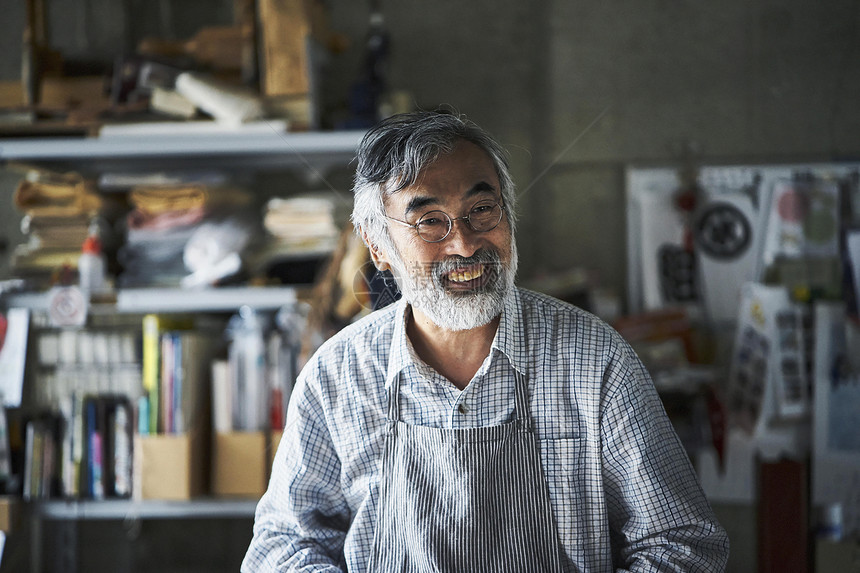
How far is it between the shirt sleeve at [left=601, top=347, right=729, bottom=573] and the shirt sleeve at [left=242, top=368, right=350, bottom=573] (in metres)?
0.44

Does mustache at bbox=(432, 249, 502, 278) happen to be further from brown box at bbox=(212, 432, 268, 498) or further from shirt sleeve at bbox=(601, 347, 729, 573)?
brown box at bbox=(212, 432, 268, 498)

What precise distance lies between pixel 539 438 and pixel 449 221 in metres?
0.36

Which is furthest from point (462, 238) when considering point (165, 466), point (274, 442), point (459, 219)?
point (165, 466)

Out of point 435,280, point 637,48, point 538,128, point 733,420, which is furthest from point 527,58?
point 435,280

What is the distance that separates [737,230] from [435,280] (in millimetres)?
1557

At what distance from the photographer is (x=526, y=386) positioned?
1.10 metres

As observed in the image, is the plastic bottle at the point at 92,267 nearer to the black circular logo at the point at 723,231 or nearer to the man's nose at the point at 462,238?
the man's nose at the point at 462,238

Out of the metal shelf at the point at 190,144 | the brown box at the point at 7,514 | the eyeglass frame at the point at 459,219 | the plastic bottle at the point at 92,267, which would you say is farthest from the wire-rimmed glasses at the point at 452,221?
the brown box at the point at 7,514

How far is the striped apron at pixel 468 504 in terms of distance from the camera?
3.42 ft

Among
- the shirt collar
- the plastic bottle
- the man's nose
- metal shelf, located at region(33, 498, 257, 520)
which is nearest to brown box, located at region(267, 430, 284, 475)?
metal shelf, located at region(33, 498, 257, 520)

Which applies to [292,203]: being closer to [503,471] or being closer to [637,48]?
[637,48]

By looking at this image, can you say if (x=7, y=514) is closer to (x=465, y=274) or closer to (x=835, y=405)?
(x=465, y=274)

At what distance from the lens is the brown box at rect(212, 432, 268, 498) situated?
1.98m

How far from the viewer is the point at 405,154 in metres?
1.04
